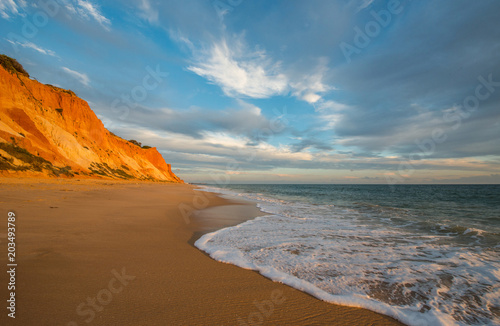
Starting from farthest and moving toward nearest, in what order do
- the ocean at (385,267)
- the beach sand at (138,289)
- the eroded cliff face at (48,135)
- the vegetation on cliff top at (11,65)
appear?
1. the vegetation on cliff top at (11,65)
2. the eroded cliff face at (48,135)
3. the ocean at (385,267)
4. the beach sand at (138,289)

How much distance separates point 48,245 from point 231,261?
3279 millimetres

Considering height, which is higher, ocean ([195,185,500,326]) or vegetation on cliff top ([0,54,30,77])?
vegetation on cliff top ([0,54,30,77])

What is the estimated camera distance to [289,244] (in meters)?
5.17

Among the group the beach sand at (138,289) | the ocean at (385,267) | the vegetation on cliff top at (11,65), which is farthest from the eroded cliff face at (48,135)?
the ocean at (385,267)

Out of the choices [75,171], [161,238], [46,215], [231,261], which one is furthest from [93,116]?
[231,261]

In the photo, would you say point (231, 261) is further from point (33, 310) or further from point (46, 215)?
point (46, 215)

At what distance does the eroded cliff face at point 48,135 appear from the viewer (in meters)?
15.8

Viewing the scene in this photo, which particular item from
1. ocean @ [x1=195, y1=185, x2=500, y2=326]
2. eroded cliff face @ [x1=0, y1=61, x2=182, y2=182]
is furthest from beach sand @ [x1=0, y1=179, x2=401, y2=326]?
eroded cliff face @ [x1=0, y1=61, x2=182, y2=182]

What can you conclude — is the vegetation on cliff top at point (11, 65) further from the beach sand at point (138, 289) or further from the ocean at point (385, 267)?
the ocean at point (385, 267)

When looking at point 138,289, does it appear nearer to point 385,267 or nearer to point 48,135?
point 385,267

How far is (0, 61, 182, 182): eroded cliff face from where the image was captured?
15812 millimetres

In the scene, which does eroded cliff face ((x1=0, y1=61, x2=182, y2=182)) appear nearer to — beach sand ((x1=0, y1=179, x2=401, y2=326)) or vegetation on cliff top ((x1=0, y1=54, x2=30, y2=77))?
vegetation on cliff top ((x1=0, y1=54, x2=30, y2=77))

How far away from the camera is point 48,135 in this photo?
21.5 metres

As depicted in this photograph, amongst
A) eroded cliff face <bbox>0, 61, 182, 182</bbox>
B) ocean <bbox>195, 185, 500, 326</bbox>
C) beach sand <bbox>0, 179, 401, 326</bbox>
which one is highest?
eroded cliff face <bbox>0, 61, 182, 182</bbox>
